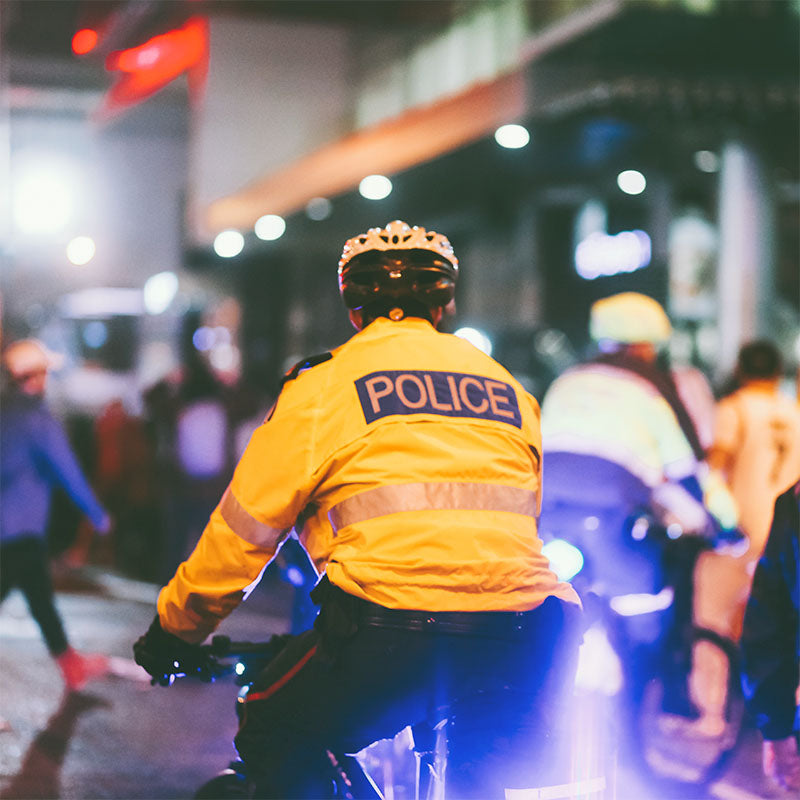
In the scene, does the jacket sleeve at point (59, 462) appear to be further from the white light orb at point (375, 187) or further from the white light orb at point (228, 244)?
the white light orb at point (228, 244)

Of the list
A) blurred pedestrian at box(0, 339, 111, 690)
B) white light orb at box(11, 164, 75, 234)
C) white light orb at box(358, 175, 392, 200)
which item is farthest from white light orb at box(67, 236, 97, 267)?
blurred pedestrian at box(0, 339, 111, 690)

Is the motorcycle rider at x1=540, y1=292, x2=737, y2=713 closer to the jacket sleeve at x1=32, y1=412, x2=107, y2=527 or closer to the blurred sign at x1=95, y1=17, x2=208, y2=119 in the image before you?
the jacket sleeve at x1=32, y1=412, x2=107, y2=527

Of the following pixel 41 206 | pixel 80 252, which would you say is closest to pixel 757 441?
pixel 41 206

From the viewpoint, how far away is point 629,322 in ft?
20.7

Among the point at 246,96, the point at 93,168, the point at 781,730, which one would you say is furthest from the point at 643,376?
the point at 93,168

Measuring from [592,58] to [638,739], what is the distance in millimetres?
9201

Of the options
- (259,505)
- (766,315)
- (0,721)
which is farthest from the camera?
(766,315)

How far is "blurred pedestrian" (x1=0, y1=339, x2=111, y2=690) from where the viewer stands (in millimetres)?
7605

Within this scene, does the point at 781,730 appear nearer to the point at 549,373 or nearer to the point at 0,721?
the point at 0,721

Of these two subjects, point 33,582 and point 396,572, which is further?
point 33,582

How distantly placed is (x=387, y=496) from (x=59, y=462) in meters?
5.15

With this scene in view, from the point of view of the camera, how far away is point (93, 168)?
99.9 ft

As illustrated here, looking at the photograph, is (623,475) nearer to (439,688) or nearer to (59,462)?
(439,688)

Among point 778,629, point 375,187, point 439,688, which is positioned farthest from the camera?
point 375,187
